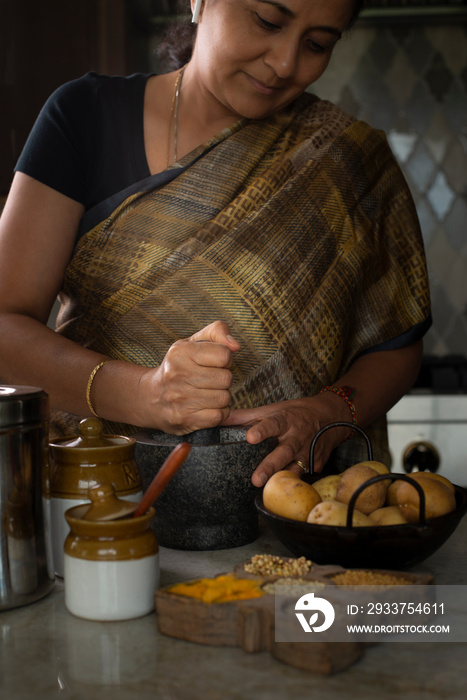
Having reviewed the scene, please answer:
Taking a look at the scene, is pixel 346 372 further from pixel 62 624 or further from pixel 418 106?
pixel 418 106

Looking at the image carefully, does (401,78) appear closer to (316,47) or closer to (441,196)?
(441,196)

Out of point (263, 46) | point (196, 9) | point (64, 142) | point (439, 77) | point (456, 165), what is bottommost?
point (64, 142)

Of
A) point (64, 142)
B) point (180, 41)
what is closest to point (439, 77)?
point (180, 41)

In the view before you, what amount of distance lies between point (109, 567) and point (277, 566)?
17 cm

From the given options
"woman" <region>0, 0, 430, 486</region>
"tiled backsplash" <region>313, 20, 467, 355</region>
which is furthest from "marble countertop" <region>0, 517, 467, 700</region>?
"tiled backsplash" <region>313, 20, 467, 355</region>

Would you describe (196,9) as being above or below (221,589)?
above

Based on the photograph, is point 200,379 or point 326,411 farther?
A: point 326,411

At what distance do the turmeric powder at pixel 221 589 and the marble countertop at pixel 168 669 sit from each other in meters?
0.04

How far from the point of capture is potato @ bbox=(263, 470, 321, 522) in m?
0.83

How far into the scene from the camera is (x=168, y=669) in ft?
2.07

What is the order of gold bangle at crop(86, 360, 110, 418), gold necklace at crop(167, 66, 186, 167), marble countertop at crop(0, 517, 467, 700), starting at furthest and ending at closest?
1. gold necklace at crop(167, 66, 186, 167)
2. gold bangle at crop(86, 360, 110, 418)
3. marble countertop at crop(0, 517, 467, 700)

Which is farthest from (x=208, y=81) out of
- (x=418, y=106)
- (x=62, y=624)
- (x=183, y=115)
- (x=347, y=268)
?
(x=418, y=106)

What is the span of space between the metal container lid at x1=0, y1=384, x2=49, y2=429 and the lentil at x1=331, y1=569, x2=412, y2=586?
13.7 inches

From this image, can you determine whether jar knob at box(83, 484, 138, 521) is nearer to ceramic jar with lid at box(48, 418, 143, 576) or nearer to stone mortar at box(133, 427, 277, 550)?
ceramic jar with lid at box(48, 418, 143, 576)
